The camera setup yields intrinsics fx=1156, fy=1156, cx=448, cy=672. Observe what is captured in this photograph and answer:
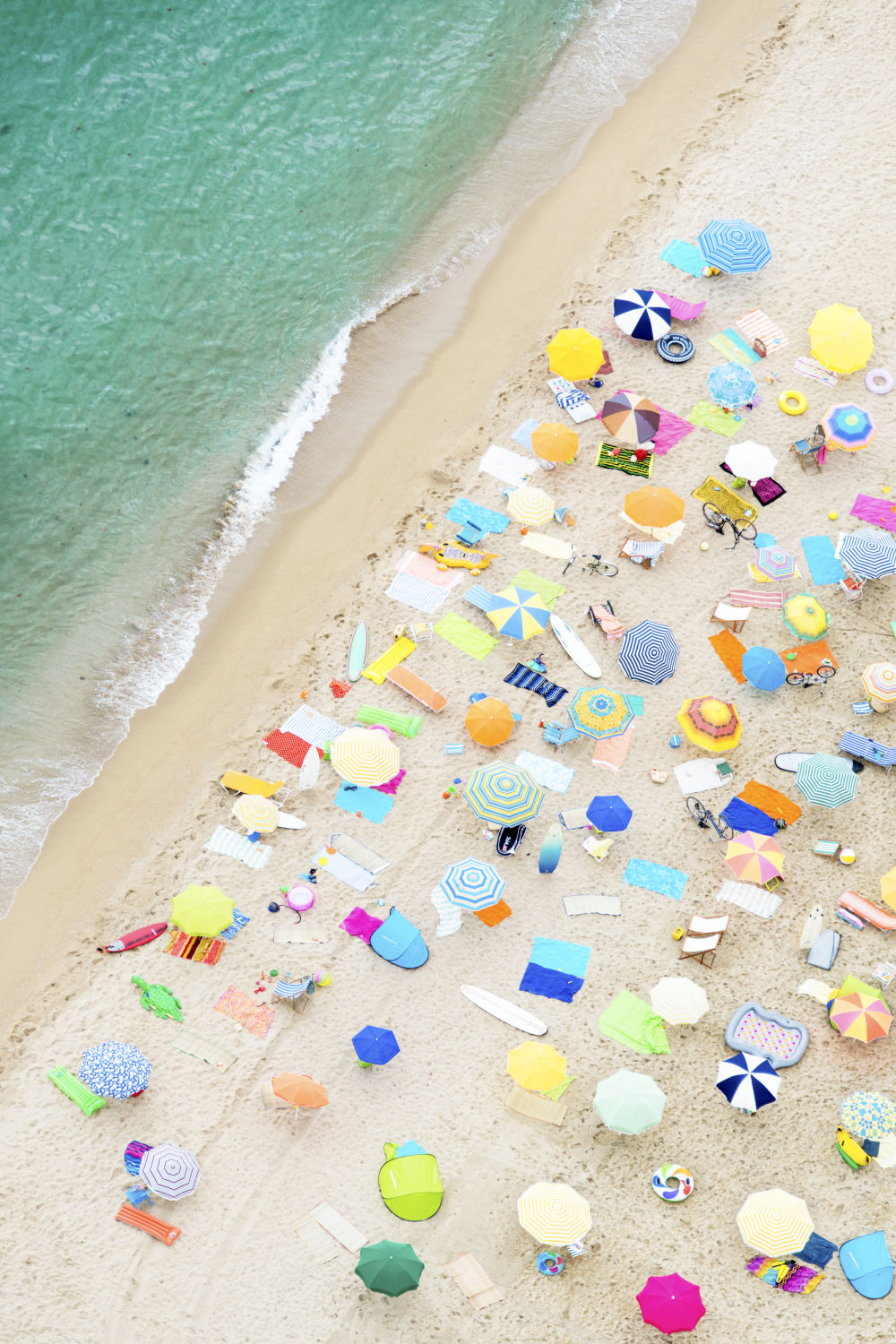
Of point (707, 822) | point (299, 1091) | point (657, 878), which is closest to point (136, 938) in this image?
point (299, 1091)

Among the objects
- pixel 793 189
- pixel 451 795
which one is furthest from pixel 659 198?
pixel 451 795

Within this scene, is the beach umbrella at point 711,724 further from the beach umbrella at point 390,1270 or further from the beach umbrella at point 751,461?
the beach umbrella at point 390,1270

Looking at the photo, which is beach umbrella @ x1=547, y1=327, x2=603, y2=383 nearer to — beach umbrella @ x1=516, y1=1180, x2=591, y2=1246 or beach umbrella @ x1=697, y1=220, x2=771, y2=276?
beach umbrella @ x1=697, y1=220, x2=771, y2=276

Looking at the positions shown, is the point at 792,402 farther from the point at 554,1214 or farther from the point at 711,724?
the point at 554,1214

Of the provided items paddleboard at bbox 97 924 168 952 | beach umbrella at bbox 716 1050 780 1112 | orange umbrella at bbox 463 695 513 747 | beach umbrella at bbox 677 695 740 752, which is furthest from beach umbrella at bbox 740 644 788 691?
paddleboard at bbox 97 924 168 952

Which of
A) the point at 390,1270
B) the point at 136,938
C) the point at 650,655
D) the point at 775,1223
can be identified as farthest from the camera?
the point at 650,655

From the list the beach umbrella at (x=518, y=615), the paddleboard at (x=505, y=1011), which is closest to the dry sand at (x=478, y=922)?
the paddleboard at (x=505, y=1011)
